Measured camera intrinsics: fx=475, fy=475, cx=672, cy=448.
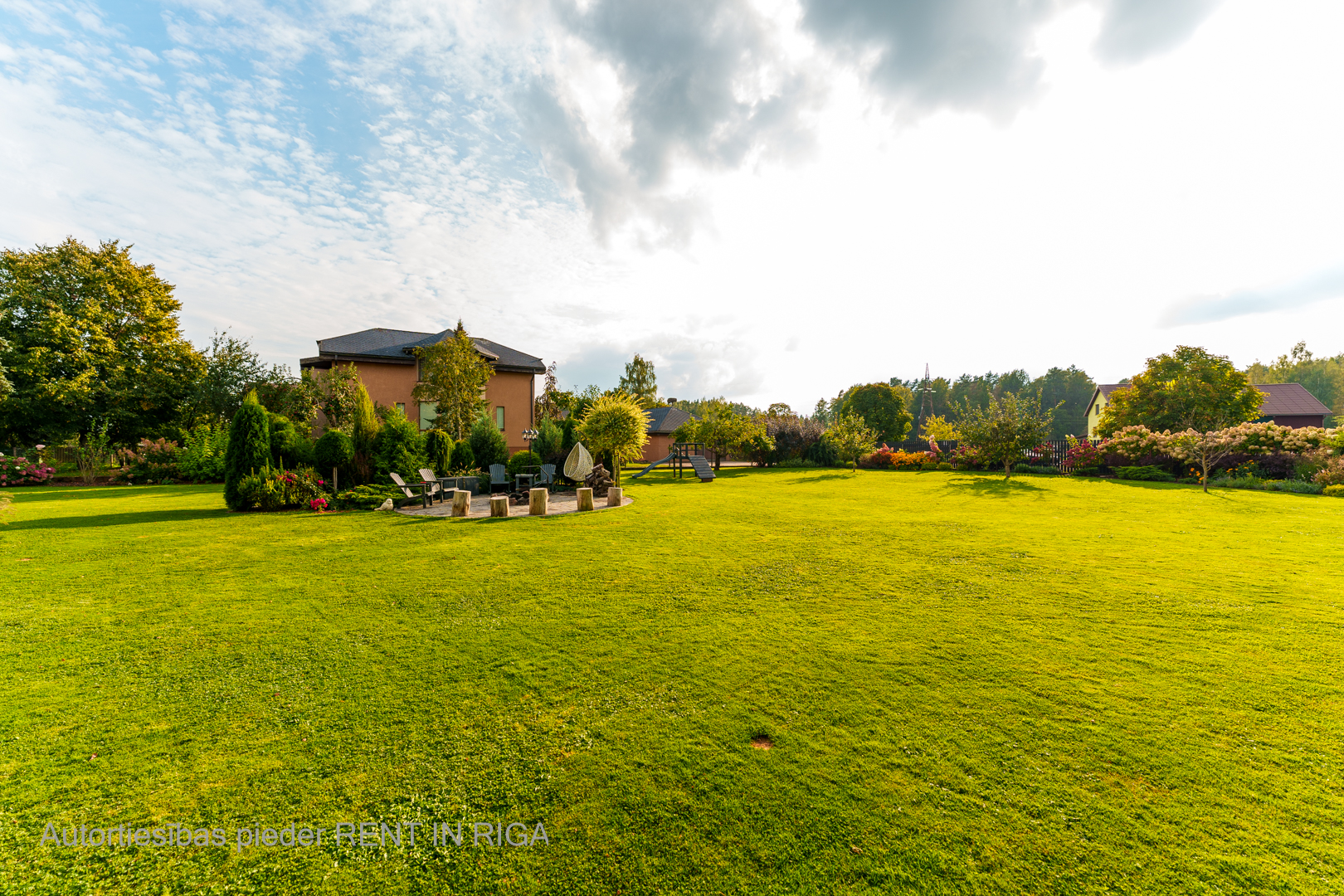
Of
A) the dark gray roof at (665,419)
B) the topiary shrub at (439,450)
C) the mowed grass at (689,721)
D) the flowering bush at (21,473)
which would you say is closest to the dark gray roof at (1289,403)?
the dark gray roof at (665,419)

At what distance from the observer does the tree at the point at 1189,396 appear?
70.4 ft

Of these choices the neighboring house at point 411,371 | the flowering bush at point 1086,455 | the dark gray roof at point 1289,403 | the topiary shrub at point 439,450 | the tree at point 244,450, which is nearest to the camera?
the tree at point 244,450

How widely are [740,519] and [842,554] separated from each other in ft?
11.0

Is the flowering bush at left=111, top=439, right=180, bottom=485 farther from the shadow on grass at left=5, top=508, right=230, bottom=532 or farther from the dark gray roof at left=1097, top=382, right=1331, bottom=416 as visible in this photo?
the dark gray roof at left=1097, top=382, right=1331, bottom=416

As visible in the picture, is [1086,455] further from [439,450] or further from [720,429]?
[439,450]

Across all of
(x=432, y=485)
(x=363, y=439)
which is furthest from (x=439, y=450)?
(x=432, y=485)

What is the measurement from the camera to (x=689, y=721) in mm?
3107

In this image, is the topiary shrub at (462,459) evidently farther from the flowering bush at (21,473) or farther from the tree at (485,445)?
the flowering bush at (21,473)

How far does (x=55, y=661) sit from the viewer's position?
3.91 metres

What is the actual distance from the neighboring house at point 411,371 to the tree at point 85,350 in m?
6.73

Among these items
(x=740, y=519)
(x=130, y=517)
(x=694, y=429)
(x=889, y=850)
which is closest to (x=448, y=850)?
(x=889, y=850)

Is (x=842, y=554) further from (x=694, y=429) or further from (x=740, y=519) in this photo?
(x=694, y=429)

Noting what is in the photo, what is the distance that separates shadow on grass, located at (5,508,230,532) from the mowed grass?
2952 millimetres

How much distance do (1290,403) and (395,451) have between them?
52.6m
